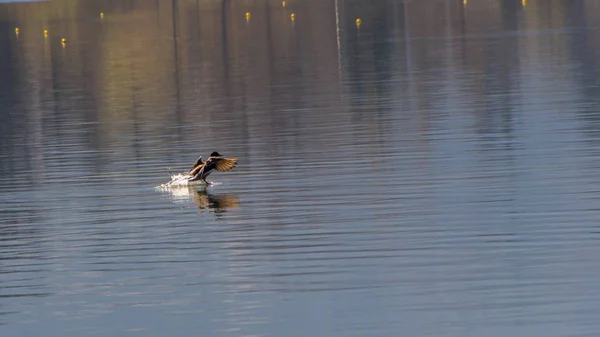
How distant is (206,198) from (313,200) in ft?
8.51

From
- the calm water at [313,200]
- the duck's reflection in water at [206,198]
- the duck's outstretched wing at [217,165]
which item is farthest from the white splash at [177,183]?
the duck's outstretched wing at [217,165]

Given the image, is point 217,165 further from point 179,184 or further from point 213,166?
point 179,184

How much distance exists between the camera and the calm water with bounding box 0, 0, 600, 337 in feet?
59.3

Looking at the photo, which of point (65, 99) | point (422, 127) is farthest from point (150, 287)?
point (65, 99)

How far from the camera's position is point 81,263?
859 inches

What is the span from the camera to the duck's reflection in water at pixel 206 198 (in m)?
26.4

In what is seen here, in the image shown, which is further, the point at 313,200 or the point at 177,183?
the point at 177,183

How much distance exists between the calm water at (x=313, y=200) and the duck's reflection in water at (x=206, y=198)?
74 millimetres

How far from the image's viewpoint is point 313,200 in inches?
1028

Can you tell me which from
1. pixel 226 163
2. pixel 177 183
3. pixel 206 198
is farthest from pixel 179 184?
pixel 206 198

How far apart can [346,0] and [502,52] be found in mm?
59484

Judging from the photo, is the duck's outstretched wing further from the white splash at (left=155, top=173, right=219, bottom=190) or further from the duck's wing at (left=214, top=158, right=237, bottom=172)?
the white splash at (left=155, top=173, right=219, bottom=190)

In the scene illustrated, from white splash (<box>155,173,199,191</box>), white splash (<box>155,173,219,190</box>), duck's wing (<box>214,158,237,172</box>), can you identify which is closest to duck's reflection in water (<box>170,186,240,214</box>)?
white splash (<box>155,173,219,190</box>)

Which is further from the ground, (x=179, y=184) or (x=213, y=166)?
(x=213, y=166)
